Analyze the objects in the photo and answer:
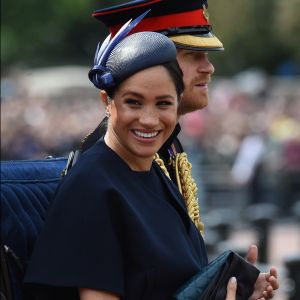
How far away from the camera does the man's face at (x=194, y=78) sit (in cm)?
472

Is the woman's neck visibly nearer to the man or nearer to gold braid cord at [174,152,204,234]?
the man

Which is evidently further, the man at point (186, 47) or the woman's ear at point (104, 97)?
the man at point (186, 47)

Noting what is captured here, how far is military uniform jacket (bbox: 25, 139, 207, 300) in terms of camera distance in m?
3.77

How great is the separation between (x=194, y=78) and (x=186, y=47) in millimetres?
131

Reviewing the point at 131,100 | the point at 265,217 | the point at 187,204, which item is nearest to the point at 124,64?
the point at 131,100

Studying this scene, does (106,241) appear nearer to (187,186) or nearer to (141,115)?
(141,115)

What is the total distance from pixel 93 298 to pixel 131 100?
2.07 feet

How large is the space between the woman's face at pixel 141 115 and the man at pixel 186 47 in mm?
566

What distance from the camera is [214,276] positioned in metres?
3.95

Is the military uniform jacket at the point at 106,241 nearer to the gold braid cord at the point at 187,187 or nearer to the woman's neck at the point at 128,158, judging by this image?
the woman's neck at the point at 128,158

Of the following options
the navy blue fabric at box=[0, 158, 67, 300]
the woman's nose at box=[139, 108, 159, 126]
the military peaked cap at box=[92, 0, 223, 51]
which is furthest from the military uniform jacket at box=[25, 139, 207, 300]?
the military peaked cap at box=[92, 0, 223, 51]

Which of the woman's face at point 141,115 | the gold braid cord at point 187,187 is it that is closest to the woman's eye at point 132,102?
the woman's face at point 141,115

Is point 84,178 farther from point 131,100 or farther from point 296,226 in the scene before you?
point 296,226

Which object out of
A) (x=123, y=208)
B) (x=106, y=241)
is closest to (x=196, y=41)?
(x=123, y=208)
